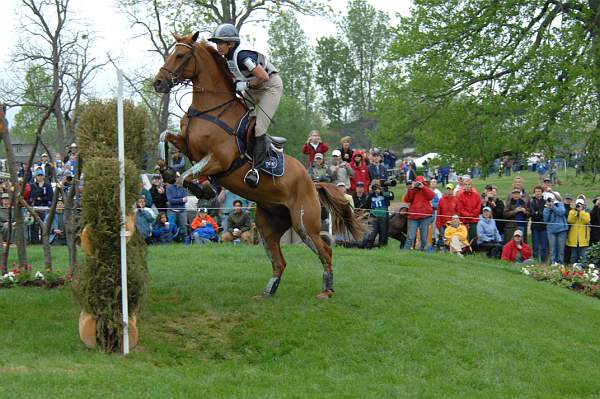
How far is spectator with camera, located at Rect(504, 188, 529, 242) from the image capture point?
18.7 metres

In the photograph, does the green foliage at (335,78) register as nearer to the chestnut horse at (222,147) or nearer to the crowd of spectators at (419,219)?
the crowd of spectators at (419,219)

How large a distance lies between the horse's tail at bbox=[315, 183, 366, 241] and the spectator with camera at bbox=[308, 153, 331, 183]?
4.32 metres

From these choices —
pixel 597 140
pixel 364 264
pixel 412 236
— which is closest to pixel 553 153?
pixel 597 140

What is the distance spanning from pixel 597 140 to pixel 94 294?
20529 millimetres

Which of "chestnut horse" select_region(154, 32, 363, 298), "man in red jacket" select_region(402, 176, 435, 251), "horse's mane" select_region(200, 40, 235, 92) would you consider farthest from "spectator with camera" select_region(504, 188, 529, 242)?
"horse's mane" select_region(200, 40, 235, 92)

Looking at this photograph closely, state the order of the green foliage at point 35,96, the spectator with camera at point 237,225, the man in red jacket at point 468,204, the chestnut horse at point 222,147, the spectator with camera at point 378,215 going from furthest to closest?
the green foliage at point 35,96 < the man in red jacket at point 468,204 < the spectator with camera at point 378,215 < the spectator with camera at point 237,225 < the chestnut horse at point 222,147

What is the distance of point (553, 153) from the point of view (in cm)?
2527

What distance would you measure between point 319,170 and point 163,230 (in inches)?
160

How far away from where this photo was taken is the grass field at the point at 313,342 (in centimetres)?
742

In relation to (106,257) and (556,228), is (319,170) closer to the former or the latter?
(556,228)

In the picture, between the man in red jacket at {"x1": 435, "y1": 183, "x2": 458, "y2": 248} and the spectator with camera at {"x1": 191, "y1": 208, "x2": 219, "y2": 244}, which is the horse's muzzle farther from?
the man in red jacket at {"x1": 435, "y1": 183, "x2": 458, "y2": 248}

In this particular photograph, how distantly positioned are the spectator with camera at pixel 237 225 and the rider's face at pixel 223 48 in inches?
329

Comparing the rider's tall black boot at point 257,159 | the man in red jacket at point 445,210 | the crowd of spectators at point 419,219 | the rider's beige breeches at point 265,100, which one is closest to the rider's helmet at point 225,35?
the rider's beige breeches at point 265,100

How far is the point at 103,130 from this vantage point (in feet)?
27.9
